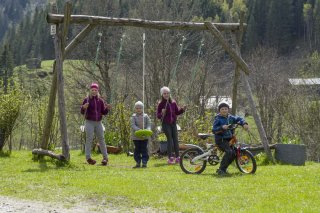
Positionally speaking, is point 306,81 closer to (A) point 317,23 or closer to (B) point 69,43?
(B) point 69,43

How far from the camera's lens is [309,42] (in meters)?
77.1

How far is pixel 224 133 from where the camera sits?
36.0 feet

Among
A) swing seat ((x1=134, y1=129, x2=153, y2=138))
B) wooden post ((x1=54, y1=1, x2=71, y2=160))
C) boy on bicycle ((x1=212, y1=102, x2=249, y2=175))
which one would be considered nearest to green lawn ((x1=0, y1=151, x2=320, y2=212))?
boy on bicycle ((x1=212, y1=102, x2=249, y2=175))

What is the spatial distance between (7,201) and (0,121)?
743 centimetres

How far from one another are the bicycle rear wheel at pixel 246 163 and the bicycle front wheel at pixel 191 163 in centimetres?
74

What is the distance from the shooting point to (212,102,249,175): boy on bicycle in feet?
35.3

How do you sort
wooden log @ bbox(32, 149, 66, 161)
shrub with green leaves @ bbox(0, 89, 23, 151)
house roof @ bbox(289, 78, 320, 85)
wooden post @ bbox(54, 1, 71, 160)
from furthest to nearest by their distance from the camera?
house roof @ bbox(289, 78, 320, 85) < shrub with green leaves @ bbox(0, 89, 23, 151) < wooden post @ bbox(54, 1, 71, 160) < wooden log @ bbox(32, 149, 66, 161)

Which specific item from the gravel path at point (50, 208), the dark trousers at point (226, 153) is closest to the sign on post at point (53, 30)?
the dark trousers at point (226, 153)

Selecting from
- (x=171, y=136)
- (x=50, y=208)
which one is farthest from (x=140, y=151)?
(x=50, y=208)

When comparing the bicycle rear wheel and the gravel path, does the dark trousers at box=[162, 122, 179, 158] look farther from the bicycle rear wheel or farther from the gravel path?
the gravel path

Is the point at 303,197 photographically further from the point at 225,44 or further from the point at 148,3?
the point at 148,3

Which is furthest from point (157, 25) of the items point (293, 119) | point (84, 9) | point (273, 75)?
point (273, 75)

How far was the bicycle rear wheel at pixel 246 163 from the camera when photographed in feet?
35.4

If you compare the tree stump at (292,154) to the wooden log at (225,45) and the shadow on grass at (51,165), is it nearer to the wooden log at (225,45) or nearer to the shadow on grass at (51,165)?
the wooden log at (225,45)
